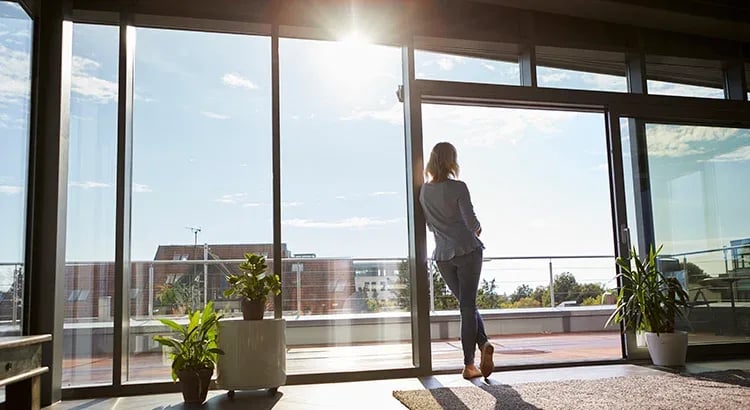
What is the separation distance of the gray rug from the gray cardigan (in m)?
0.83

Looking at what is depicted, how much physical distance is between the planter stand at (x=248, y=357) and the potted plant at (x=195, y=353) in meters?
0.06

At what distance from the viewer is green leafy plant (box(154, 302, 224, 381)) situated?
9.91 ft

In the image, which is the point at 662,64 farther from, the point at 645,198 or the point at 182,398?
the point at 182,398

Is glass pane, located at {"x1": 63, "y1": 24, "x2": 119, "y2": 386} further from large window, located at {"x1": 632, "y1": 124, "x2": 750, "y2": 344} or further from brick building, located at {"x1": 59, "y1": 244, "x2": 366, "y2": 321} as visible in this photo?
large window, located at {"x1": 632, "y1": 124, "x2": 750, "y2": 344}

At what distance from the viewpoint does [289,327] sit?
3695 mm

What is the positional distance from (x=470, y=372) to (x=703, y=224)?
90.6 inches

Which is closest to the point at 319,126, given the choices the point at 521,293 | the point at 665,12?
the point at 665,12

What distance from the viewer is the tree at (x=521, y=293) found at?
695cm

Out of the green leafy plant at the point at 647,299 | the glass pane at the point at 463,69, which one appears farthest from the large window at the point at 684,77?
the green leafy plant at the point at 647,299

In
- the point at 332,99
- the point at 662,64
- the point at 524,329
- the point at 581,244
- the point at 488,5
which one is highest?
the point at 488,5

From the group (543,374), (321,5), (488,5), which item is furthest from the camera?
(488,5)

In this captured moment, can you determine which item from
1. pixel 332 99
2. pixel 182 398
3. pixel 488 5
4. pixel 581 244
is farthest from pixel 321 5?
pixel 581 244

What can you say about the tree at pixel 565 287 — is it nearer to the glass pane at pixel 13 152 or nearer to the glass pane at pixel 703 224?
the glass pane at pixel 703 224

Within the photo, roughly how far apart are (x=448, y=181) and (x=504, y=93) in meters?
0.92
